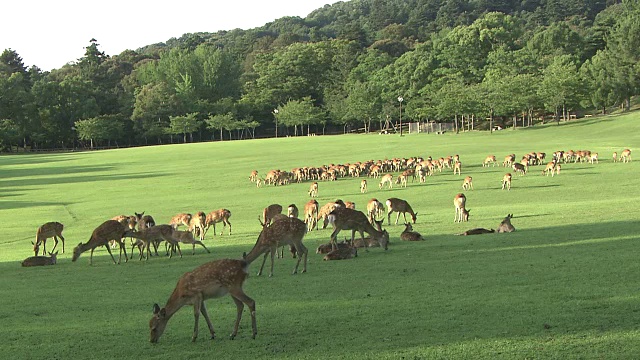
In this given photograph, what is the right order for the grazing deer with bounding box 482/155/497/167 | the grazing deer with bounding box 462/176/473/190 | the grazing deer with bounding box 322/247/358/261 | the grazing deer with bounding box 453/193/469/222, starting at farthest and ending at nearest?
the grazing deer with bounding box 482/155/497/167 < the grazing deer with bounding box 462/176/473/190 < the grazing deer with bounding box 453/193/469/222 < the grazing deer with bounding box 322/247/358/261

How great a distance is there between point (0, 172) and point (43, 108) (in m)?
51.9

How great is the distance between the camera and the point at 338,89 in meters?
117

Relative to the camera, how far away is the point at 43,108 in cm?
10181

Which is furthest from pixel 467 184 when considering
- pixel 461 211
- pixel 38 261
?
pixel 38 261

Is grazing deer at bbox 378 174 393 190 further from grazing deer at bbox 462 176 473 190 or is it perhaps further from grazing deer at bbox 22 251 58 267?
grazing deer at bbox 22 251 58 267

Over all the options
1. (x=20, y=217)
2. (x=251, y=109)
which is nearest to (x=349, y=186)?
(x=20, y=217)

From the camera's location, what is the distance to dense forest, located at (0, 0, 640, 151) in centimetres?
8525

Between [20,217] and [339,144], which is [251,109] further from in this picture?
[20,217]

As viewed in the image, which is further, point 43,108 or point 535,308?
point 43,108

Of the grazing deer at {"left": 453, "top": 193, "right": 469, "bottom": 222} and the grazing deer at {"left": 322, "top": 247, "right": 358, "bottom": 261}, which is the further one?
the grazing deer at {"left": 453, "top": 193, "right": 469, "bottom": 222}

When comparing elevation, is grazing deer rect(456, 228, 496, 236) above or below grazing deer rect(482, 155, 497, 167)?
below

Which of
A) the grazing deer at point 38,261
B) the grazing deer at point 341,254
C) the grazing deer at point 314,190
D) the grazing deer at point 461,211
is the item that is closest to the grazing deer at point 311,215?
the grazing deer at point 461,211

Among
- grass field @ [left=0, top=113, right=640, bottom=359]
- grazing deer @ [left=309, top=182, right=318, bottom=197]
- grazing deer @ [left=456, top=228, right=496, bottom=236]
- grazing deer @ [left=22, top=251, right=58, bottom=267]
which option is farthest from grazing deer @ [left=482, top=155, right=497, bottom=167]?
grazing deer @ [left=22, top=251, right=58, bottom=267]

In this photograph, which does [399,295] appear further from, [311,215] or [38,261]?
[311,215]
